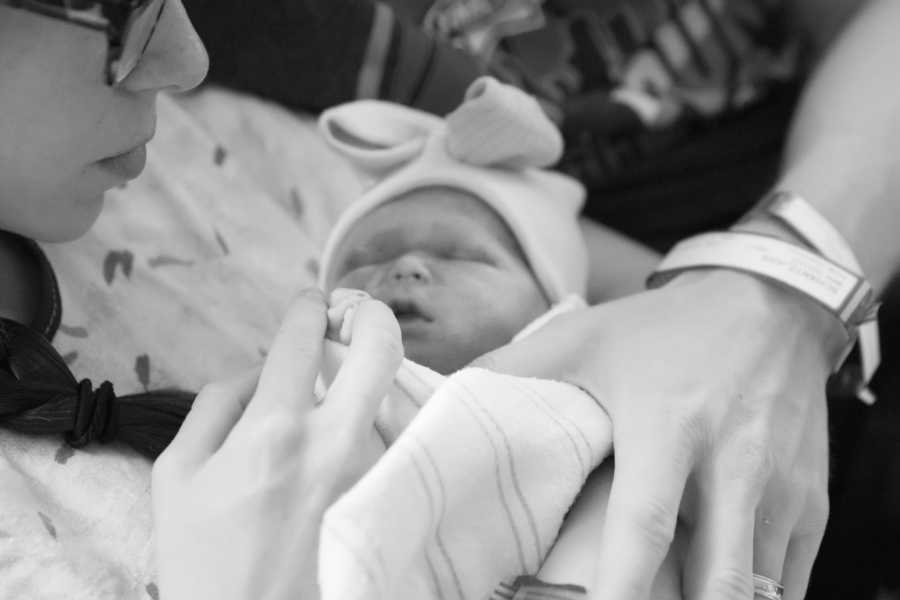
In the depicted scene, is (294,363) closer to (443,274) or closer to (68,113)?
(68,113)

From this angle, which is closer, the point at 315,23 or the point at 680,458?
the point at 680,458

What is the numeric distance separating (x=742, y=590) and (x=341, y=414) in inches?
12.2

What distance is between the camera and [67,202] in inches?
30.7

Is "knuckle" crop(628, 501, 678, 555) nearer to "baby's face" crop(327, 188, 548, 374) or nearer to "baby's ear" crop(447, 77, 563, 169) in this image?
"baby's face" crop(327, 188, 548, 374)

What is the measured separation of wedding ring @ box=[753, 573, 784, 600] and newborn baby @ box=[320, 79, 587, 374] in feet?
1.11

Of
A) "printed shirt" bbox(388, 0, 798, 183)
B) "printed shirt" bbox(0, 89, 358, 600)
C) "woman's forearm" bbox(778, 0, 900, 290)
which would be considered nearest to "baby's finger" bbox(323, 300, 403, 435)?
"printed shirt" bbox(0, 89, 358, 600)

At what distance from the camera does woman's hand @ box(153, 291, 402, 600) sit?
1.81 feet

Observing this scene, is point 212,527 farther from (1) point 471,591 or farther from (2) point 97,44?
(2) point 97,44

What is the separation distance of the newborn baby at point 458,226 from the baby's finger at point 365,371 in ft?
0.87

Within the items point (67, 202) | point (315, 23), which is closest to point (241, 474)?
point (67, 202)

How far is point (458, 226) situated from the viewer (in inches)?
41.5

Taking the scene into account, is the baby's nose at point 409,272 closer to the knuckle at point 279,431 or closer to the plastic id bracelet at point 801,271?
the plastic id bracelet at point 801,271

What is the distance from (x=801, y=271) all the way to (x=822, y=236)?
9cm

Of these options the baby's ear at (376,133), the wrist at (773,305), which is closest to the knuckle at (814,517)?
the wrist at (773,305)
